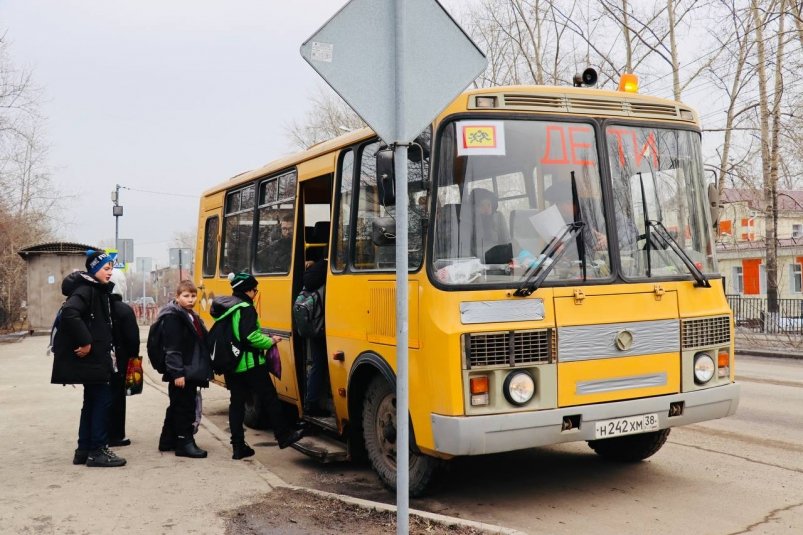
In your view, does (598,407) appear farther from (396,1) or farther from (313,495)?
(396,1)

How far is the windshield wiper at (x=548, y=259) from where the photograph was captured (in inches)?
220

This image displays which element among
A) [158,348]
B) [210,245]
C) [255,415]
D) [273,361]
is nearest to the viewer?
[158,348]

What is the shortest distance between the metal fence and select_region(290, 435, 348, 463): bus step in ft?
61.3

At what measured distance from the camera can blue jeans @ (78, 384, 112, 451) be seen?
7.15 metres

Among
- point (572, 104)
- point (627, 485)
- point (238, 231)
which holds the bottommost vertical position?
point (627, 485)

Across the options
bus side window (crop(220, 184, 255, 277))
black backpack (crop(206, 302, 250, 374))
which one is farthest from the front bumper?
bus side window (crop(220, 184, 255, 277))

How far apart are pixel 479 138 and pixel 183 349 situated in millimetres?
3689

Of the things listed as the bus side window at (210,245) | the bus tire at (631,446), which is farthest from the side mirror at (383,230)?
the bus side window at (210,245)

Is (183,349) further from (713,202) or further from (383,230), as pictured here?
(713,202)

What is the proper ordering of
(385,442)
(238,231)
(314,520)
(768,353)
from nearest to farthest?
1. (314,520)
2. (385,442)
3. (238,231)
4. (768,353)

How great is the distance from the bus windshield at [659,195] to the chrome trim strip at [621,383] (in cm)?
74

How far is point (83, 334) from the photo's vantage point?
691 cm

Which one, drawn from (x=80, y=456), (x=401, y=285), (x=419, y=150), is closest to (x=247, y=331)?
(x=80, y=456)

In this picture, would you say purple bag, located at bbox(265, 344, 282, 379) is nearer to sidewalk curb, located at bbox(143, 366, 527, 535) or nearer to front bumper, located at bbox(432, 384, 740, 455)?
sidewalk curb, located at bbox(143, 366, 527, 535)
